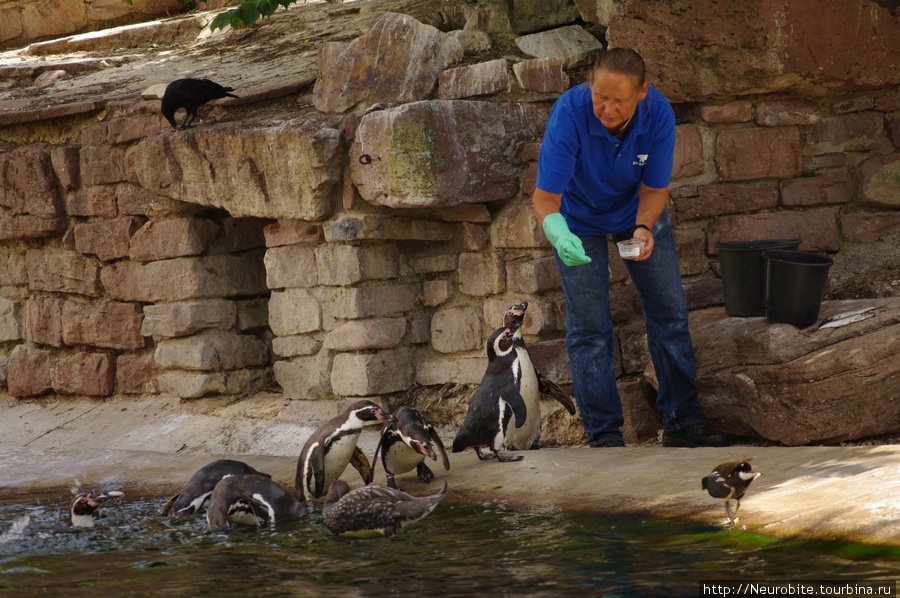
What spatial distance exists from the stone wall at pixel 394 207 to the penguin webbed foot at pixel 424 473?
129 cm

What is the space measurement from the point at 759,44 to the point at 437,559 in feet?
11.1

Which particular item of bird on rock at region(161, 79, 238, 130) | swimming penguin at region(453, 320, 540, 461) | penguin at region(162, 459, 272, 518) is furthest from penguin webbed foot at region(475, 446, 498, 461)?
bird on rock at region(161, 79, 238, 130)

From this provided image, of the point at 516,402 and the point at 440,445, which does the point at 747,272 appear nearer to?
the point at 516,402

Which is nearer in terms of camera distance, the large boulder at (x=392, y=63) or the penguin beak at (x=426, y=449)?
the penguin beak at (x=426, y=449)

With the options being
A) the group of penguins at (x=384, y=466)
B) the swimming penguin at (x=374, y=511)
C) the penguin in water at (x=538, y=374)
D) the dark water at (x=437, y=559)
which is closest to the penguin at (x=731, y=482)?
the group of penguins at (x=384, y=466)

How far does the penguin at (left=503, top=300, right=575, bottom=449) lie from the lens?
4.61 metres

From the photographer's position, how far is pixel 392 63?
561cm

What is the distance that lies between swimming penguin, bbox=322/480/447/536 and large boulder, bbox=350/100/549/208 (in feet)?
7.12

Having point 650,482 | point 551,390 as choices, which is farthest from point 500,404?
point 650,482

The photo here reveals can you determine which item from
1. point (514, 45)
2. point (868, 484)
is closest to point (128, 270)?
point (514, 45)

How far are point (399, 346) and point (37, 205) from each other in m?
3.24

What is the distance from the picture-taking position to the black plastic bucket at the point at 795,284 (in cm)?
429

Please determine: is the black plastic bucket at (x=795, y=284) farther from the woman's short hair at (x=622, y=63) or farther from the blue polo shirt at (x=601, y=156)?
the woman's short hair at (x=622, y=63)

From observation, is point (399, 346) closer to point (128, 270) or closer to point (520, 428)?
point (520, 428)
